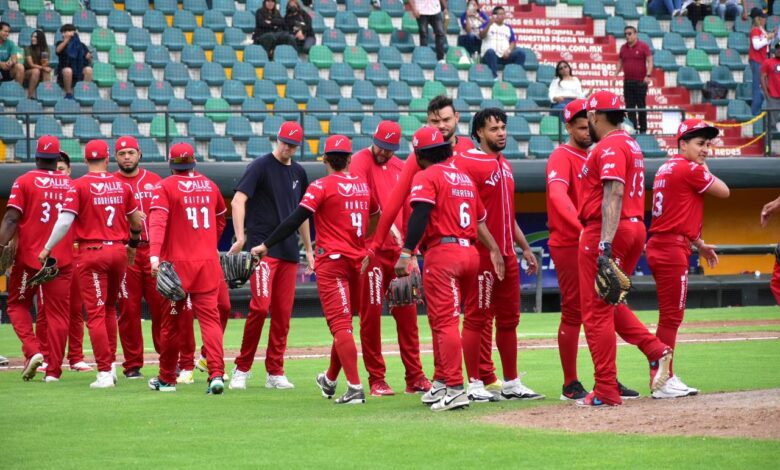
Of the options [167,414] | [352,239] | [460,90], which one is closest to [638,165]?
[352,239]

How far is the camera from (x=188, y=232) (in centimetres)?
944

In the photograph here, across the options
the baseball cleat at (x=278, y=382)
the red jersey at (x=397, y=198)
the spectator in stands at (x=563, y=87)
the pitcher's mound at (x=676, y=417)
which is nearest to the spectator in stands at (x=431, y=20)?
the spectator in stands at (x=563, y=87)

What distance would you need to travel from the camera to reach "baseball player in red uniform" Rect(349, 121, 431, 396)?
29.5 feet

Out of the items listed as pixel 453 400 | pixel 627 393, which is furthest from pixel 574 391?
pixel 453 400

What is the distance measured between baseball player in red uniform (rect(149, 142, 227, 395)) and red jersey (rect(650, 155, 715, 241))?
3394 millimetres

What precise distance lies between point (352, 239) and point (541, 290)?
1230cm

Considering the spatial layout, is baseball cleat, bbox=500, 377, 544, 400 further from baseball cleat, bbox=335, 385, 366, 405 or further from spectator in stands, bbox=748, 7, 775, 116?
spectator in stands, bbox=748, 7, 775, 116

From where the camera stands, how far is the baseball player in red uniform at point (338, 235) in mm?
8695

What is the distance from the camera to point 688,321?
17484 millimetres

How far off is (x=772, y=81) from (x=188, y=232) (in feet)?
52.7

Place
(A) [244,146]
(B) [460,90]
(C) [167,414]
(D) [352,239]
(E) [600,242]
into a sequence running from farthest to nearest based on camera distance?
(B) [460,90], (A) [244,146], (D) [352,239], (C) [167,414], (E) [600,242]

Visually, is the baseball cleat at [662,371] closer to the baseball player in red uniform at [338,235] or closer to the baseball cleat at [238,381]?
the baseball player in red uniform at [338,235]

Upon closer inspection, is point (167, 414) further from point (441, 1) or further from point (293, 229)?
point (441, 1)

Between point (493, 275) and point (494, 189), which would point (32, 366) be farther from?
point (494, 189)
